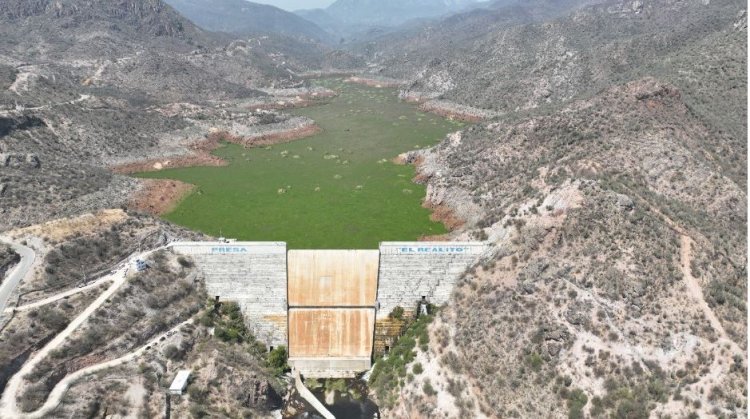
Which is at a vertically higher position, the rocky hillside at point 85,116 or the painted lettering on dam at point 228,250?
the painted lettering on dam at point 228,250

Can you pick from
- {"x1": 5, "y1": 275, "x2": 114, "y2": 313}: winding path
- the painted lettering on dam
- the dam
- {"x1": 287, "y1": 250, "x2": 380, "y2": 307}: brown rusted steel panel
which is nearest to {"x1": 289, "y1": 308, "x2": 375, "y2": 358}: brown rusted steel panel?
the dam

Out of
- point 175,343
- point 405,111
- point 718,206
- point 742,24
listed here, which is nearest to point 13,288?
point 175,343

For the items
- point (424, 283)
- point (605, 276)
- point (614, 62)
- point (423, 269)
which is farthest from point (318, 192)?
point (614, 62)

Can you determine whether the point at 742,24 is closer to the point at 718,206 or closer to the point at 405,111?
the point at 718,206

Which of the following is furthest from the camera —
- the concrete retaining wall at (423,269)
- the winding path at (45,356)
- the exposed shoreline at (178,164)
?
the exposed shoreline at (178,164)

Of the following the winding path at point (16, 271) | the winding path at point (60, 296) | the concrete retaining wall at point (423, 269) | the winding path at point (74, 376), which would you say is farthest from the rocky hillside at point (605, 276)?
the winding path at point (16, 271)

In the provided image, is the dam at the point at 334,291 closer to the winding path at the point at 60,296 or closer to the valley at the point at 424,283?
the valley at the point at 424,283

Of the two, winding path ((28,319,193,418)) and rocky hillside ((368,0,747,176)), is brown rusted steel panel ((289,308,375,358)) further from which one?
rocky hillside ((368,0,747,176))

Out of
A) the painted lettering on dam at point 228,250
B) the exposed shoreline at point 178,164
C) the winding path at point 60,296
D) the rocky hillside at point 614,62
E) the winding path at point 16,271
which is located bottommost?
the exposed shoreline at point 178,164
